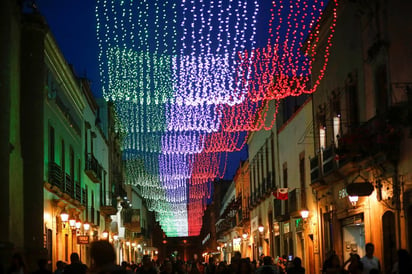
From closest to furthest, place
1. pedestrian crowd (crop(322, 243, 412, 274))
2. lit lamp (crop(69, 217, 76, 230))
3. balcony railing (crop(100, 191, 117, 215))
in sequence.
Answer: pedestrian crowd (crop(322, 243, 412, 274)) < lit lamp (crop(69, 217, 76, 230)) < balcony railing (crop(100, 191, 117, 215))

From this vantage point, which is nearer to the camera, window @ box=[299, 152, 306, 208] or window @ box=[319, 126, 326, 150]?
window @ box=[319, 126, 326, 150]

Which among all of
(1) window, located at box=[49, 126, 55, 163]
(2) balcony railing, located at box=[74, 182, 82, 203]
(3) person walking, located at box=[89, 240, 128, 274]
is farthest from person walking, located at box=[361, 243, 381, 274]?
(2) balcony railing, located at box=[74, 182, 82, 203]

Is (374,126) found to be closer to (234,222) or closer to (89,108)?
(89,108)

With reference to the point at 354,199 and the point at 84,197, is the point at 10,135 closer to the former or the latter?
the point at 354,199

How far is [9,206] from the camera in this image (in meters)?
18.6

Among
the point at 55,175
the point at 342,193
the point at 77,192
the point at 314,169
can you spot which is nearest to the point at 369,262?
the point at 342,193

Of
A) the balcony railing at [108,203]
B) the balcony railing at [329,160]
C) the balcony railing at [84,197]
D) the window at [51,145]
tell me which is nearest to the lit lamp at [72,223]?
the window at [51,145]

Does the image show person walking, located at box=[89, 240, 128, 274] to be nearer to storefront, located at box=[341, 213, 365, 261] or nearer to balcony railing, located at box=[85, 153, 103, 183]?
storefront, located at box=[341, 213, 365, 261]

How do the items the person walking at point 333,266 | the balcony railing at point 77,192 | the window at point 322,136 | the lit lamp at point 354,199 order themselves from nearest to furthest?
the person walking at point 333,266
the lit lamp at point 354,199
the window at point 322,136
the balcony railing at point 77,192

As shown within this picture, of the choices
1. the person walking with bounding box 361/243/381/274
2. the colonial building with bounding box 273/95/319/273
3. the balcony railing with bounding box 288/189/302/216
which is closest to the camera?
the person walking with bounding box 361/243/381/274

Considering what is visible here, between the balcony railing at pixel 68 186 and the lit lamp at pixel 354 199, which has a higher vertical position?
the balcony railing at pixel 68 186

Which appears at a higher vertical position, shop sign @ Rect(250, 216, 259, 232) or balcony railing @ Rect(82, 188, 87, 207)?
balcony railing @ Rect(82, 188, 87, 207)

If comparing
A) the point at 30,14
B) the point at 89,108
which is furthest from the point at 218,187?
the point at 30,14

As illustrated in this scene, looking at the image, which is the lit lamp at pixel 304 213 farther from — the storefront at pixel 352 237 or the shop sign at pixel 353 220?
the shop sign at pixel 353 220
